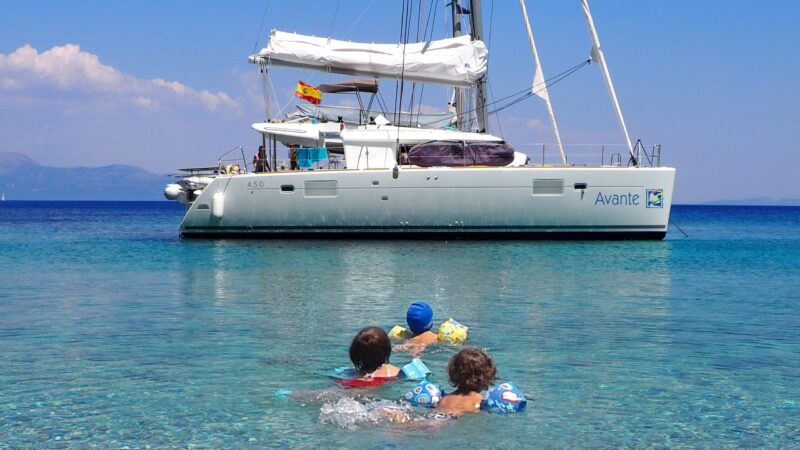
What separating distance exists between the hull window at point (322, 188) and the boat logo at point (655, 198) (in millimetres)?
10058

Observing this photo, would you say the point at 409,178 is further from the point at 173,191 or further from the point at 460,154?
the point at 173,191

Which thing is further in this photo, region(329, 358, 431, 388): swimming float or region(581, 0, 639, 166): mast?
region(581, 0, 639, 166): mast

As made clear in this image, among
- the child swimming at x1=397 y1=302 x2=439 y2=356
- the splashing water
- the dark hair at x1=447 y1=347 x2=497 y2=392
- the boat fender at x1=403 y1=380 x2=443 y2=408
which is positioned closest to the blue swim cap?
the child swimming at x1=397 y1=302 x2=439 y2=356

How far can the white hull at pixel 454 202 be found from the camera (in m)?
29.0

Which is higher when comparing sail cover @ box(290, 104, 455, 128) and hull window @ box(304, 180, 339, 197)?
sail cover @ box(290, 104, 455, 128)

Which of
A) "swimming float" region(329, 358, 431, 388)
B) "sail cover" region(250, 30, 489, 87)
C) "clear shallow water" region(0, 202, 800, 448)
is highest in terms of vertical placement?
"sail cover" region(250, 30, 489, 87)

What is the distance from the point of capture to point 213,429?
24.3 feet

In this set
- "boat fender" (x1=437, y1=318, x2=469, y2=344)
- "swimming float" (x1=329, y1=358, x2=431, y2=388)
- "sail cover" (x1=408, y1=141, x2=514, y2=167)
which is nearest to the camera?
"swimming float" (x1=329, y1=358, x2=431, y2=388)

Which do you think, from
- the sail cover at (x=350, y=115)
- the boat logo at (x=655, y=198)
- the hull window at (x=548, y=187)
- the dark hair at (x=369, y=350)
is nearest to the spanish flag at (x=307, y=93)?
the sail cover at (x=350, y=115)

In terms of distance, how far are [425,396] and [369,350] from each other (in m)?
0.86

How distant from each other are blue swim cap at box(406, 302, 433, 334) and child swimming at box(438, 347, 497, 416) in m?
2.96

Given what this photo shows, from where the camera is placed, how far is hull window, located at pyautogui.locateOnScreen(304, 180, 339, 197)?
29531 millimetres

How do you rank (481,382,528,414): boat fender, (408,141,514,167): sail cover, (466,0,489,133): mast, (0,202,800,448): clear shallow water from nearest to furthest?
1. (0,202,800,448): clear shallow water
2. (481,382,528,414): boat fender
3. (408,141,514,167): sail cover
4. (466,0,489,133): mast

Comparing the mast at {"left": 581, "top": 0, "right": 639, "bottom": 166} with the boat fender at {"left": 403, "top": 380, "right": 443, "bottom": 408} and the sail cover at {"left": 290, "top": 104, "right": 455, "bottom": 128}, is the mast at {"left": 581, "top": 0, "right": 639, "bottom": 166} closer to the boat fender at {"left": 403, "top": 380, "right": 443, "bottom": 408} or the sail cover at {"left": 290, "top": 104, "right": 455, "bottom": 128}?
the sail cover at {"left": 290, "top": 104, "right": 455, "bottom": 128}
